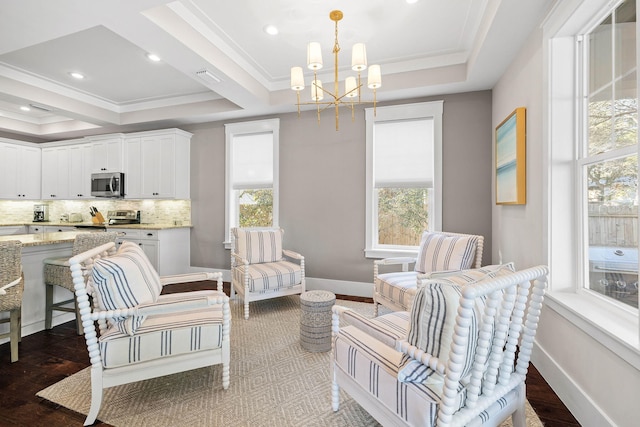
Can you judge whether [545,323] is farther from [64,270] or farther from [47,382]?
[64,270]

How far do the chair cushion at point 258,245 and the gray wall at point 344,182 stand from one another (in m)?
0.49

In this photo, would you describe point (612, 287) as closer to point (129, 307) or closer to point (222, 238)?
point (129, 307)

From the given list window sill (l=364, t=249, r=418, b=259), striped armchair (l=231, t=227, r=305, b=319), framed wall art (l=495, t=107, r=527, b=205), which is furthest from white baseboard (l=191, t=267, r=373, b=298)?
framed wall art (l=495, t=107, r=527, b=205)

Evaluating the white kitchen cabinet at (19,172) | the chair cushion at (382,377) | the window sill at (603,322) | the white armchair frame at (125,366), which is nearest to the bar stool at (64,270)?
the white armchair frame at (125,366)

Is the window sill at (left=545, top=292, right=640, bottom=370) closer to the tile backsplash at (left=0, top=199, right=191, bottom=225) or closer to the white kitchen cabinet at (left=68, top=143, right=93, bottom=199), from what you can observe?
the tile backsplash at (left=0, top=199, right=191, bottom=225)

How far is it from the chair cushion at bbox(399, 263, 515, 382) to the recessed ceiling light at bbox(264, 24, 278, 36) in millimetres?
2775

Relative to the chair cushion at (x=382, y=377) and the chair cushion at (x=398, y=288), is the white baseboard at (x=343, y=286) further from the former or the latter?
the chair cushion at (x=382, y=377)

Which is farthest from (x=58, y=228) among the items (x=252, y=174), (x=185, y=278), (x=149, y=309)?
(x=149, y=309)

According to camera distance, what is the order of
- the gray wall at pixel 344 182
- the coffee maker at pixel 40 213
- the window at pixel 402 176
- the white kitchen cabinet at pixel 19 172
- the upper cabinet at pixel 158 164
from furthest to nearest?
the coffee maker at pixel 40 213
the white kitchen cabinet at pixel 19 172
the upper cabinet at pixel 158 164
the window at pixel 402 176
the gray wall at pixel 344 182

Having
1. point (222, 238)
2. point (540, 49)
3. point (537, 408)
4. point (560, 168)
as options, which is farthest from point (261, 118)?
point (537, 408)

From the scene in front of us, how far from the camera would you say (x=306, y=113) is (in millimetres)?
4418

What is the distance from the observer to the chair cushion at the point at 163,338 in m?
1.73

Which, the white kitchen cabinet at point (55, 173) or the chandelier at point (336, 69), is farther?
the white kitchen cabinet at point (55, 173)

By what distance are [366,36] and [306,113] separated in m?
1.55
